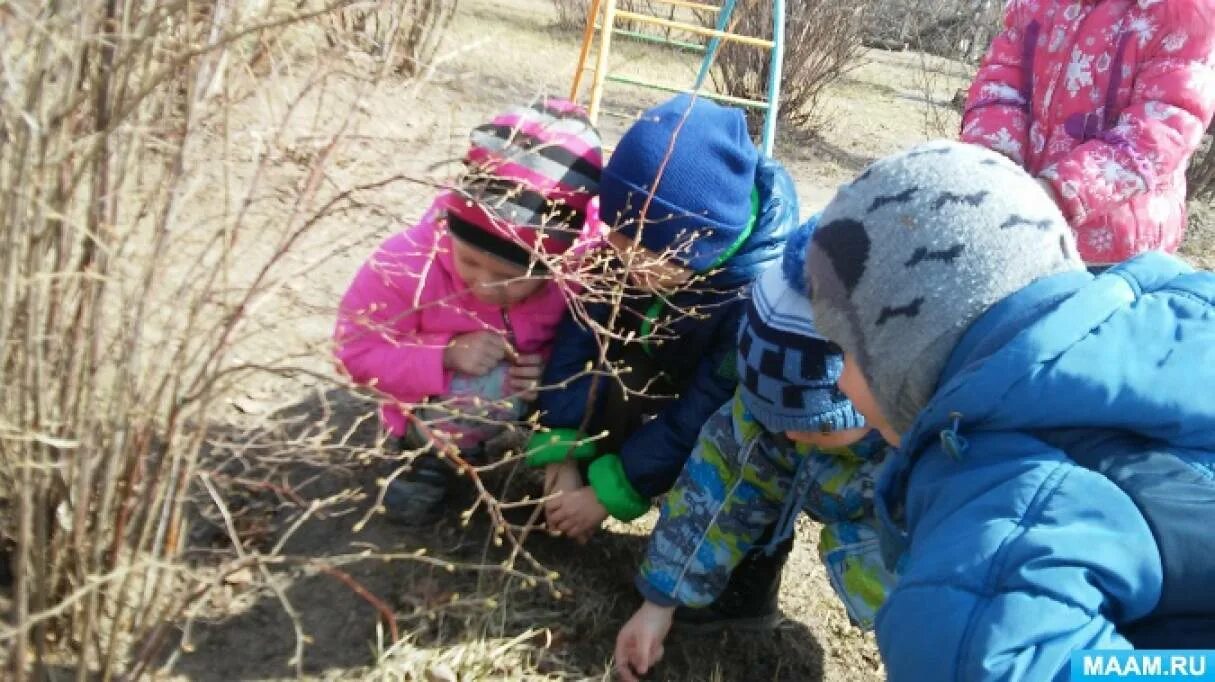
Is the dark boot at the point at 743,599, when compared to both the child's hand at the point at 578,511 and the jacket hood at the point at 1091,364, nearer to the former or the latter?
the child's hand at the point at 578,511

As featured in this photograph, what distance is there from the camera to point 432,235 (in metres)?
2.40

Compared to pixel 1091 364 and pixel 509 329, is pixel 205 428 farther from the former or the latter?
pixel 1091 364

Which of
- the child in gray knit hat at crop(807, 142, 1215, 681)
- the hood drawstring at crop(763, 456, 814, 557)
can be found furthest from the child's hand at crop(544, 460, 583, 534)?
the child in gray knit hat at crop(807, 142, 1215, 681)

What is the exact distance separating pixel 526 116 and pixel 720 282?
20.8 inches

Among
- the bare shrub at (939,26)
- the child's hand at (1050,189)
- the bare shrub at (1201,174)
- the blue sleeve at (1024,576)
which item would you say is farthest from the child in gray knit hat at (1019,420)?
the bare shrub at (939,26)

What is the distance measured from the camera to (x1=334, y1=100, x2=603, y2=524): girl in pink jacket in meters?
2.13

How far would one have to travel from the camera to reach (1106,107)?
2.45 meters

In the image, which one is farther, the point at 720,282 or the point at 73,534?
the point at 720,282

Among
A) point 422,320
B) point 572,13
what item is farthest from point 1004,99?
point 572,13

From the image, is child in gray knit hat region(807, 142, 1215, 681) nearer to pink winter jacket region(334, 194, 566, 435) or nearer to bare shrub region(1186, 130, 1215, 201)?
pink winter jacket region(334, 194, 566, 435)

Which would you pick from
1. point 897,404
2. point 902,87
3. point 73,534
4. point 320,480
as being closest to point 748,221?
point 897,404

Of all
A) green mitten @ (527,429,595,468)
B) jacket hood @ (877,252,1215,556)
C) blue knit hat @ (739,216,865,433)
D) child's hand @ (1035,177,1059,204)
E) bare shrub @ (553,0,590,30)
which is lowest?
green mitten @ (527,429,595,468)

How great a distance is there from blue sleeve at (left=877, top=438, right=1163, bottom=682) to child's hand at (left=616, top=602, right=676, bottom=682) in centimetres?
108

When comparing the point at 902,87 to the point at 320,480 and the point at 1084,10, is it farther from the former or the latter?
the point at 320,480
